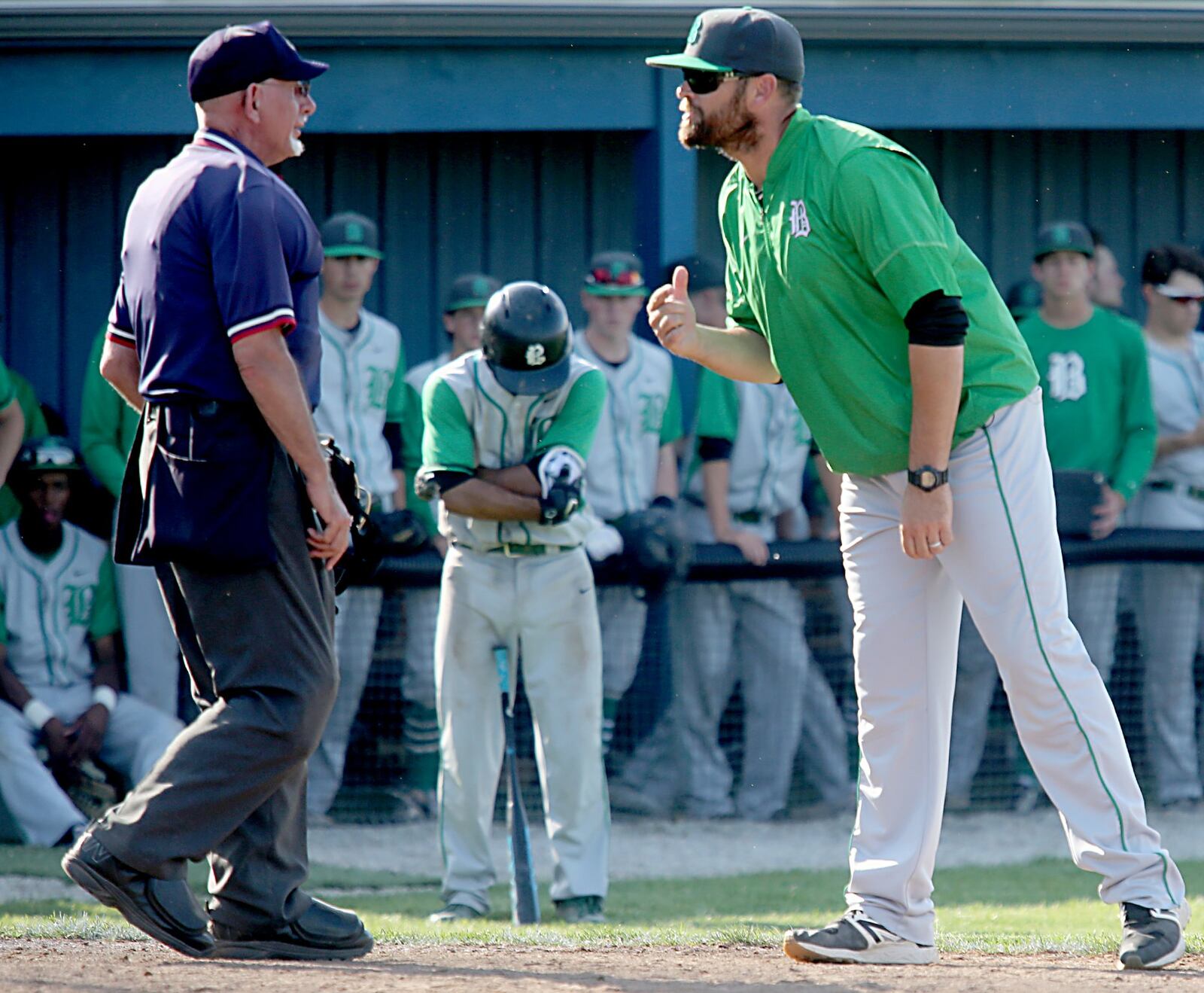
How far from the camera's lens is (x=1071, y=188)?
1014cm

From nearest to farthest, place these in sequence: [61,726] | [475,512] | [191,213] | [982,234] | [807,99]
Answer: [191,213] → [475,512] → [61,726] → [807,99] → [982,234]

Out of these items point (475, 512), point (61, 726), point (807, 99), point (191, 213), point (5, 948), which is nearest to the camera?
point (191, 213)

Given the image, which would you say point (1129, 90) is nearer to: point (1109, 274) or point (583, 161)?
point (1109, 274)

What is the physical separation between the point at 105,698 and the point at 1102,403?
14.4 feet

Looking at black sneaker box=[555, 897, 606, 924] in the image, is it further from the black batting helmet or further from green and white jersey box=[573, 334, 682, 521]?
green and white jersey box=[573, 334, 682, 521]

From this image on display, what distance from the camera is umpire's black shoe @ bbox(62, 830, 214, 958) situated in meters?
3.47

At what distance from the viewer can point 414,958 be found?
12.4 feet

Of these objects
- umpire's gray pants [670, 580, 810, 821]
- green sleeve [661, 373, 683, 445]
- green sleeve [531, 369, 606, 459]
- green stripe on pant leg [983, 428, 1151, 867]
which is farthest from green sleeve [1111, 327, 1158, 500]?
green stripe on pant leg [983, 428, 1151, 867]

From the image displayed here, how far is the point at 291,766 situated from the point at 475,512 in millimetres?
2185

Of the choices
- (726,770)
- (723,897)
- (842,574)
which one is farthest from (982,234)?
(723,897)

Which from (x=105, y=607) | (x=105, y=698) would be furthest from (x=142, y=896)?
(x=105, y=607)

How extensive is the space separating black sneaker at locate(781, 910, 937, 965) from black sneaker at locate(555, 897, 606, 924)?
199 cm

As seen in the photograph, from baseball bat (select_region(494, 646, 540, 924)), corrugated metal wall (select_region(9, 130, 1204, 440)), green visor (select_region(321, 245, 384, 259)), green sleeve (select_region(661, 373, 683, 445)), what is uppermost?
corrugated metal wall (select_region(9, 130, 1204, 440))

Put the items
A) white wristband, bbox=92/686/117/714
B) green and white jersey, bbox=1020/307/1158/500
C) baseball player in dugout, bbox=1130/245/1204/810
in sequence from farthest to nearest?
1. green and white jersey, bbox=1020/307/1158/500
2. baseball player in dugout, bbox=1130/245/1204/810
3. white wristband, bbox=92/686/117/714
